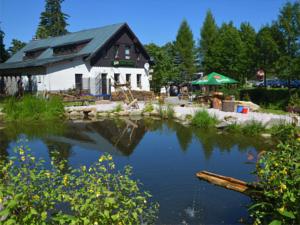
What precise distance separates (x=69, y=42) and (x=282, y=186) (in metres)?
31.2

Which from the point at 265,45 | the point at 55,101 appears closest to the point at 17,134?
the point at 55,101

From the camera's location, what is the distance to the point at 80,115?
20.8m

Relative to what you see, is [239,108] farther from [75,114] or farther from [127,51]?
[127,51]

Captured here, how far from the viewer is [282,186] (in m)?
3.83

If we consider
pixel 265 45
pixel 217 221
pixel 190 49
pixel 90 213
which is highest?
pixel 190 49

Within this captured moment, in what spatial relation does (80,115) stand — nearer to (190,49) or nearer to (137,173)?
(137,173)

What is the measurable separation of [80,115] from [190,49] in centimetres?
3267

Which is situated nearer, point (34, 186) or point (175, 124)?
point (34, 186)

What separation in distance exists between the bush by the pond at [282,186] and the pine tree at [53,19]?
69519mm

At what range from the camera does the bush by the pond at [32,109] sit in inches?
734

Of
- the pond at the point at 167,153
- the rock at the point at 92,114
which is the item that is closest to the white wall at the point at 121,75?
the rock at the point at 92,114

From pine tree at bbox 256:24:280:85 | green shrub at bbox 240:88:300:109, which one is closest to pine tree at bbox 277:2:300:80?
pine tree at bbox 256:24:280:85

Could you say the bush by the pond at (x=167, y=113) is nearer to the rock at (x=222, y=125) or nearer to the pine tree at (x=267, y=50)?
the rock at (x=222, y=125)

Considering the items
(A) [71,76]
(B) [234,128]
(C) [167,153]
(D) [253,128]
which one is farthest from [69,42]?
(C) [167,153]
